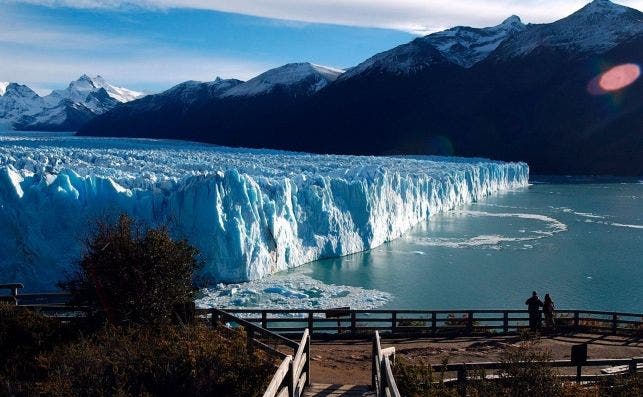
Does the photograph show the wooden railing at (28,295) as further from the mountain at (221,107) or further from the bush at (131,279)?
the mountain at (221,107)

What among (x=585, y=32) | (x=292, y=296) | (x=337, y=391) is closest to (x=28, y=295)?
(x=337, y=391)

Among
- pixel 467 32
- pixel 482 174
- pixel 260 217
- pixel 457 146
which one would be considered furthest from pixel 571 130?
pixel 260 217

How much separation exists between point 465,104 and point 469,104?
2.83ft

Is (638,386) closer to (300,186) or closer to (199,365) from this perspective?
(199,365)

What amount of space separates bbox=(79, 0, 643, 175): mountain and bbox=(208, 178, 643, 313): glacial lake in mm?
52872

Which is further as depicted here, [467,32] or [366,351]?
[467,32]

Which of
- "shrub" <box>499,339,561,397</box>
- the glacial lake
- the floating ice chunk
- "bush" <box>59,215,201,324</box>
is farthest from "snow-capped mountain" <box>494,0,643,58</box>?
"bush" <box>59,215,201,324</box>

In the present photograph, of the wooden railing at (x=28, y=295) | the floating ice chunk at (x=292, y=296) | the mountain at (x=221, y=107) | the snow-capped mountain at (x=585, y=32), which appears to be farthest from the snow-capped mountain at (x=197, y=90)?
the wooden railing at (x=28, y=295)

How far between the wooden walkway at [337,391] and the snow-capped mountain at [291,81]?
13068 cm

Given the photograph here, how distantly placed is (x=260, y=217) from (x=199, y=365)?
15.7m

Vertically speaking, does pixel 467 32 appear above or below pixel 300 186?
above

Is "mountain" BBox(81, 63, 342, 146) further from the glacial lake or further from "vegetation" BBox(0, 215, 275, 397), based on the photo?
"vegetation" BBox(0, 215, 275, 397)

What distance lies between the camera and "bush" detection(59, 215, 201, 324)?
7223 mm

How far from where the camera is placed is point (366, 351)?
923 centimetres
